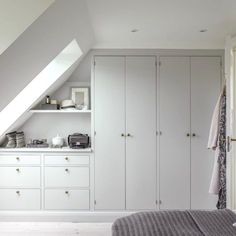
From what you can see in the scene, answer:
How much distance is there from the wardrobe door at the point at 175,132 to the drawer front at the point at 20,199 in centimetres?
157

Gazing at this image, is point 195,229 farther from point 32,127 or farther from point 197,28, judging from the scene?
point 32,127

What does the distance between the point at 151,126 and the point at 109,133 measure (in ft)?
1.73

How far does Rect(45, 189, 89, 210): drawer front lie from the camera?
3.92m

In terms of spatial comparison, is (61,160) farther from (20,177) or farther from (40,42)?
(40,42)

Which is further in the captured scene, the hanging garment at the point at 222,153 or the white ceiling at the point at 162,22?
the hanging garment at the point at 222,153

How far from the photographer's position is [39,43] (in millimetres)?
2182

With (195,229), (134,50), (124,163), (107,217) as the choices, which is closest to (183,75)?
(134,50)

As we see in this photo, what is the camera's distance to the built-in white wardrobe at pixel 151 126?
12.8 ft

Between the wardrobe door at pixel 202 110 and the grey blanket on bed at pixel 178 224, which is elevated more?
the wardrobe door at pixel 202 110

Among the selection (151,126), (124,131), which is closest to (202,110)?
(151,126)

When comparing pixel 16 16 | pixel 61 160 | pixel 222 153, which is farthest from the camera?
pixel 61 160

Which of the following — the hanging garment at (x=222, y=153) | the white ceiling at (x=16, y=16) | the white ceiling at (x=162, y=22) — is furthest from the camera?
the hanging garment at (x=222, y=153)

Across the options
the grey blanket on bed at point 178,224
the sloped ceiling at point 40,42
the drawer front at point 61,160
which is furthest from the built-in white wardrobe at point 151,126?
the grey blanket on bed at point 178,224

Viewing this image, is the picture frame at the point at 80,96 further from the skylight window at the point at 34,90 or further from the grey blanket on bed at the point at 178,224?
the grey blanket on bed at the point at 178,224
